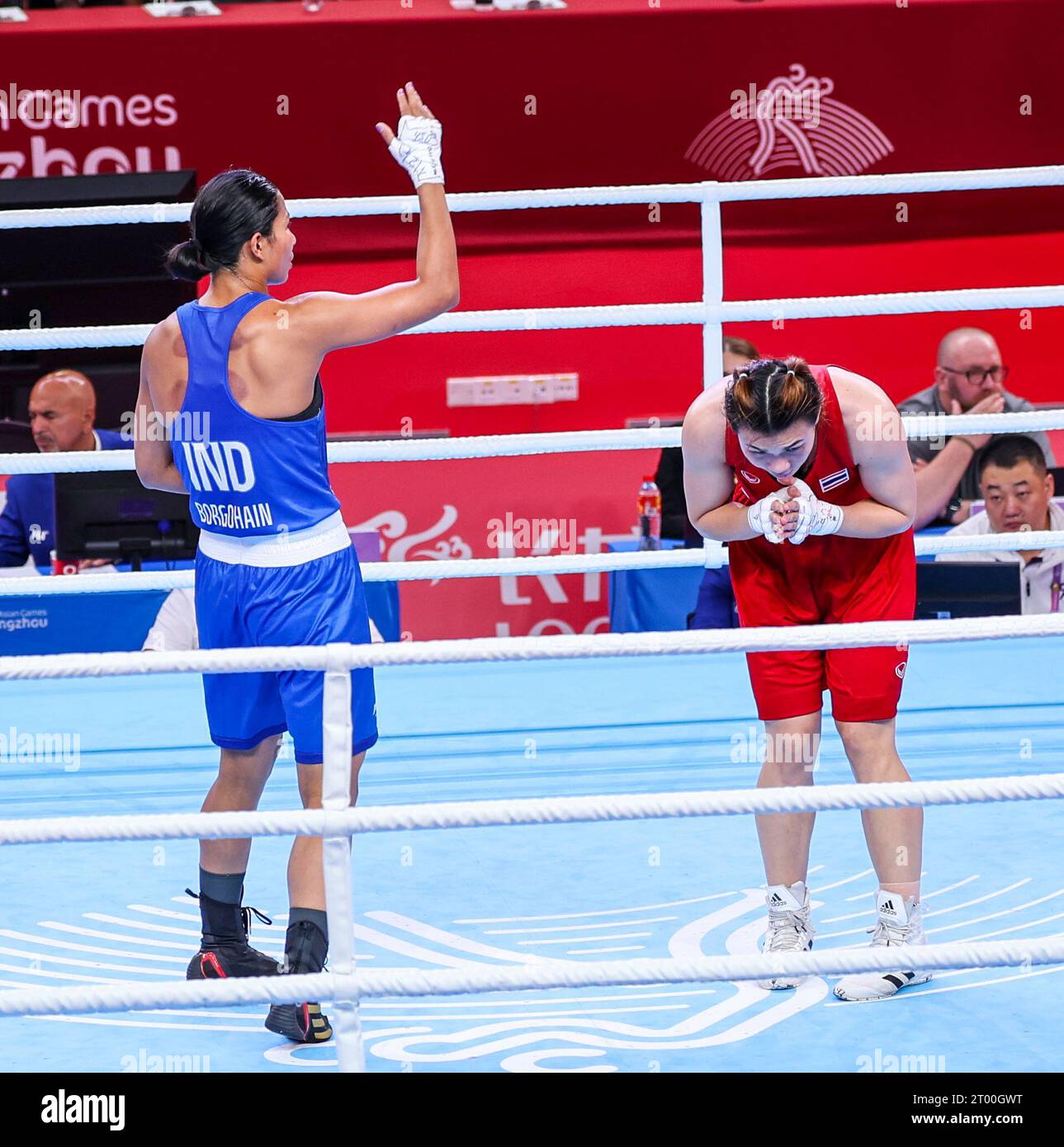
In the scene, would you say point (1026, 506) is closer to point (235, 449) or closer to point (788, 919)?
point (788, 919)

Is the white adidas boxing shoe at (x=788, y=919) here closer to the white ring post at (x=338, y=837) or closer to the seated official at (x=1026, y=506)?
the white ring post at (x=338, y=837)

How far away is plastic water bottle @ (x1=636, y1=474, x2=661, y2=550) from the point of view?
4.86 metres

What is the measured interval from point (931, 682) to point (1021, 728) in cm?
47

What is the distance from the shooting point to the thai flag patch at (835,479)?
251 cm

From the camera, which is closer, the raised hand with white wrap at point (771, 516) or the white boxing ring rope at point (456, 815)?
the white boxing ring rope at point (456, 815)

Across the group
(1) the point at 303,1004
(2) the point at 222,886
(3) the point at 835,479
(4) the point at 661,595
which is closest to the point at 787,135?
(4) the point at 661,595

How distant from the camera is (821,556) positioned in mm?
2555

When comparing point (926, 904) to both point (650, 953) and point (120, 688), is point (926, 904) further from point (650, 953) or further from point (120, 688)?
point (120, 688)

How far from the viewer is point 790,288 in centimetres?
711

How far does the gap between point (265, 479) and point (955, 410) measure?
330 centimetres

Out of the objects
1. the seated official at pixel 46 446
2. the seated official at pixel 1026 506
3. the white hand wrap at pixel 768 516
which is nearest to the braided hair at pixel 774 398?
the white hand wrap at pixel 768 516

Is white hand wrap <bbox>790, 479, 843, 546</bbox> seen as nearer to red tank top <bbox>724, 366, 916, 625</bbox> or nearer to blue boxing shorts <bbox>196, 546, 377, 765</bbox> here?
red tank top <bbox>724, 366, 916, 625</bbox>

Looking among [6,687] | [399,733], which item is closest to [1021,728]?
[399,733]

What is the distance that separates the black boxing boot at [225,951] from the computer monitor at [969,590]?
2.67 m
